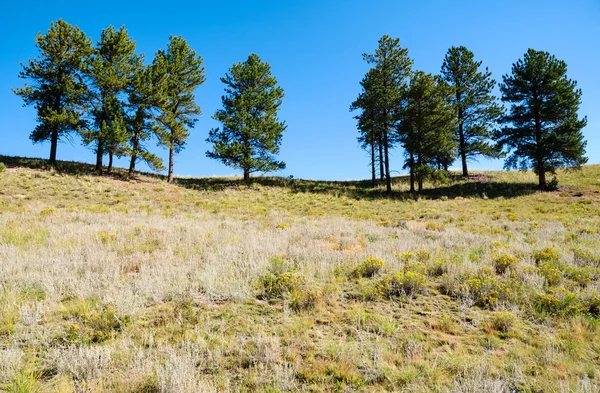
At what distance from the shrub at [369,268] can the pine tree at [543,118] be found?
89.0ft

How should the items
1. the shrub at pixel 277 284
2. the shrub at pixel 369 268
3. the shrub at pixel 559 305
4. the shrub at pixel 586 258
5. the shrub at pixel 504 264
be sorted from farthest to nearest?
the shrub at pixel 586 258, the shrub at pixel 504 264, the shrub at pixel 369 268, the shrub at pixel 277 284, the shrub at pixel 559 305

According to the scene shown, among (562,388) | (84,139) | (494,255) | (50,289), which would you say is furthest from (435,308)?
(84,139)

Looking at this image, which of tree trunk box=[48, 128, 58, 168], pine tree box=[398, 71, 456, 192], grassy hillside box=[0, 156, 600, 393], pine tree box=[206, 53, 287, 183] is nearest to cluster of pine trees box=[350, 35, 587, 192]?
pine tree box=[398, 71, 456, 192]

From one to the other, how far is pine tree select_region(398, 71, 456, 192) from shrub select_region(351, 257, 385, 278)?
21435 millimetres

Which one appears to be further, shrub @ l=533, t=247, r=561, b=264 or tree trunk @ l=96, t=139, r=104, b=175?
tree trunk @ l=96, t=139, r=104, b=175

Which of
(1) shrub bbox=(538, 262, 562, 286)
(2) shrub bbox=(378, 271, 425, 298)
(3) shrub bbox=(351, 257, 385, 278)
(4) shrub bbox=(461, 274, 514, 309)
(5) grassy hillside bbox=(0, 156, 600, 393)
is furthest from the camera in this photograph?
(3) shrub bbox=(351, 257, 385, 278)

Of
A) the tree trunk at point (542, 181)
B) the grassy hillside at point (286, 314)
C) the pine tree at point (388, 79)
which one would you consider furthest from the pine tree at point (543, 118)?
the grassy hillside at point (286, 314)

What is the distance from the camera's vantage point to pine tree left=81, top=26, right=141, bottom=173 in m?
23.2

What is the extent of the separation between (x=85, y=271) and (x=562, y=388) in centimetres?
732

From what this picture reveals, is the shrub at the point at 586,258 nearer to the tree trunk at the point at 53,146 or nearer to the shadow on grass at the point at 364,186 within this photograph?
the shadow on grass at the point at 364,186

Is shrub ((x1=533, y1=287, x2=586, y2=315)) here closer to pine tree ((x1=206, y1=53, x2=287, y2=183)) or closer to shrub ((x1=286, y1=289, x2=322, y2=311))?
shrub ((x1=286, y1=289, x2=322, y2=311))

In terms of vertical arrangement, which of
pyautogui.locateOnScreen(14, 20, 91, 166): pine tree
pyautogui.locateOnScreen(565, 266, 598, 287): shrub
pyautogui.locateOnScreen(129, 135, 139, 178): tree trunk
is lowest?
pyautogui.locateOnScreen(565, 266, 598, 287): shrub

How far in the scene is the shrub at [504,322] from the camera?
13.3 ft

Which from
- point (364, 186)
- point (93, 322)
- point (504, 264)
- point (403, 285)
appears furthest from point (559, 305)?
point (364, 186)
